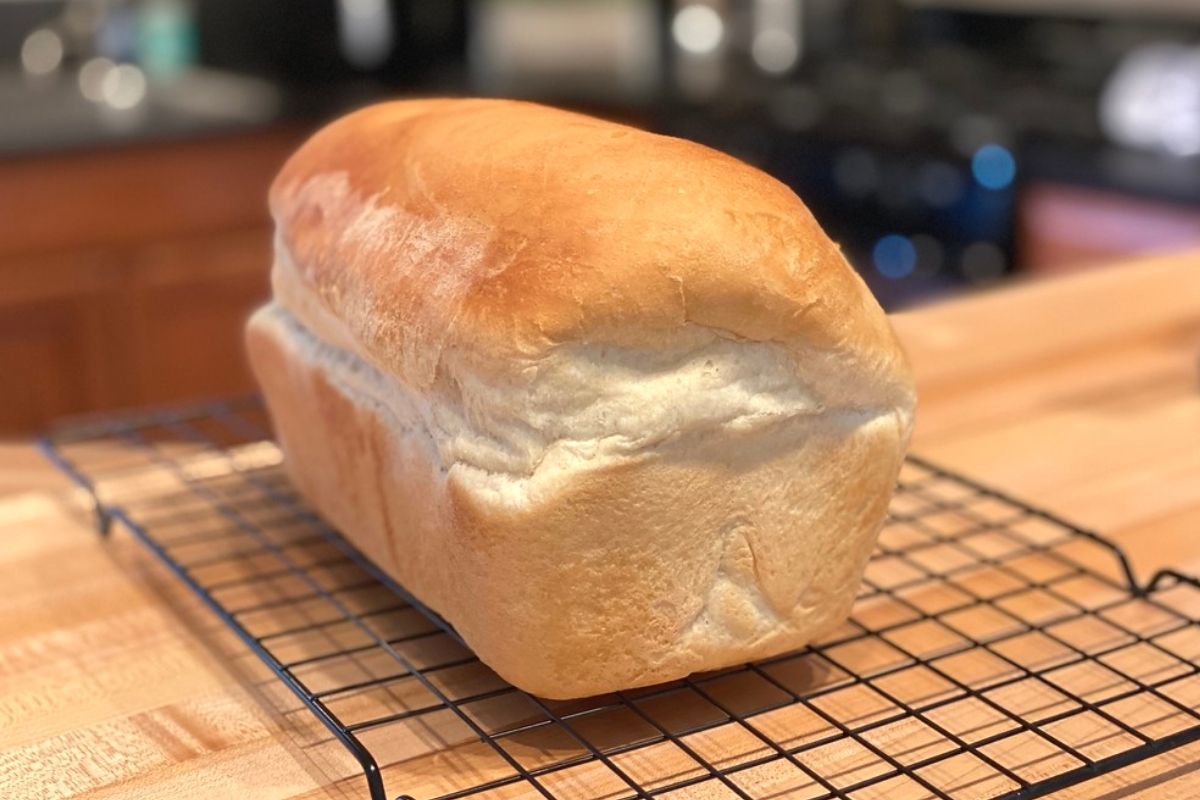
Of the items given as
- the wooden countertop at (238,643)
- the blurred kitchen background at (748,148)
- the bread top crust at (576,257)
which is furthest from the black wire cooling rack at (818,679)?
the blurred kitchen background at (748,148)

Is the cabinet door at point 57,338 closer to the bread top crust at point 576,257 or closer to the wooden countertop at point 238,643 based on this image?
the wooden countertop at point 238,643

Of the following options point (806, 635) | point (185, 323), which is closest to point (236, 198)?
point (185, 323)

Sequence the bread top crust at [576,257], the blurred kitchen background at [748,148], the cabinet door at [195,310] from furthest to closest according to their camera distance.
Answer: the cabinet door at [195,310], the blurred kitchen background at [748,148], the bread top crust at [576,257]

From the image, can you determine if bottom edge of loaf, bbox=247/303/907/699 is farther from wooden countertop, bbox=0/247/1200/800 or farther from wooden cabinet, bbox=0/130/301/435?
wooden cabinet, bbox=0/130/301/435

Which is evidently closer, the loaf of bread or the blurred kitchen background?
the loaf of bread

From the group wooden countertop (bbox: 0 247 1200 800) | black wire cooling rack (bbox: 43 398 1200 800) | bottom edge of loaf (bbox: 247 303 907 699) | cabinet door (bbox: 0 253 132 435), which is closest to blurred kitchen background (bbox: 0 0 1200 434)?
cabinet door (bbox: 0 253 132 435)
